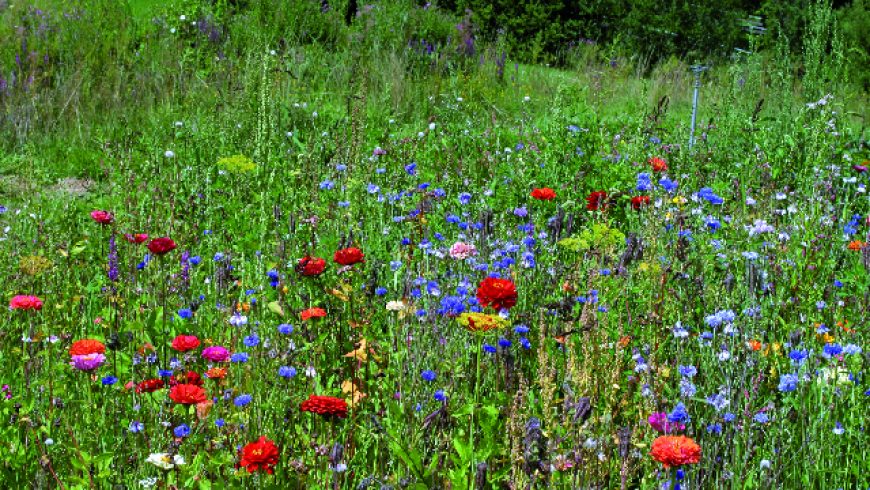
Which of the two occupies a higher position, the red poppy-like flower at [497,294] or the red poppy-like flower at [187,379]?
the red poppy-like flower at [497,294]

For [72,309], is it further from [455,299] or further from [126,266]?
[455,299]

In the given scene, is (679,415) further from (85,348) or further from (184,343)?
(85,348)

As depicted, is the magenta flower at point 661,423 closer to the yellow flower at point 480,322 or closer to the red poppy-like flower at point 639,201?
the yellow flower at point 480,322

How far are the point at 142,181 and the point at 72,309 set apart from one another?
1934 mm

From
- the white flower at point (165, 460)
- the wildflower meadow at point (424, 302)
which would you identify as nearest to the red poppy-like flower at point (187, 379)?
the wildflower meadow at point (424, 302)

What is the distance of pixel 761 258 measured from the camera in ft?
11.1

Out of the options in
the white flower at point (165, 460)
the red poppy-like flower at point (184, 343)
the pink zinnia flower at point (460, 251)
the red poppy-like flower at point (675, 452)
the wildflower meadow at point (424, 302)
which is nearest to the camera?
the red poppy-like flower at point (675, 452)

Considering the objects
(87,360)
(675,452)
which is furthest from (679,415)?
(87,360)

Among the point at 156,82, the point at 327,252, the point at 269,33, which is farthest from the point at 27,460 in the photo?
the point at 269,33

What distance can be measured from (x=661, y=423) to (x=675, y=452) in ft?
1.20

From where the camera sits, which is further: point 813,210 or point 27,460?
point 813,210

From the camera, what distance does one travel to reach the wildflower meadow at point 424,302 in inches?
90.7

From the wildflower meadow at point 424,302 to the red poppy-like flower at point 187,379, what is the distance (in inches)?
0.5

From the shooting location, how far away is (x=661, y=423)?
86.6 inches
